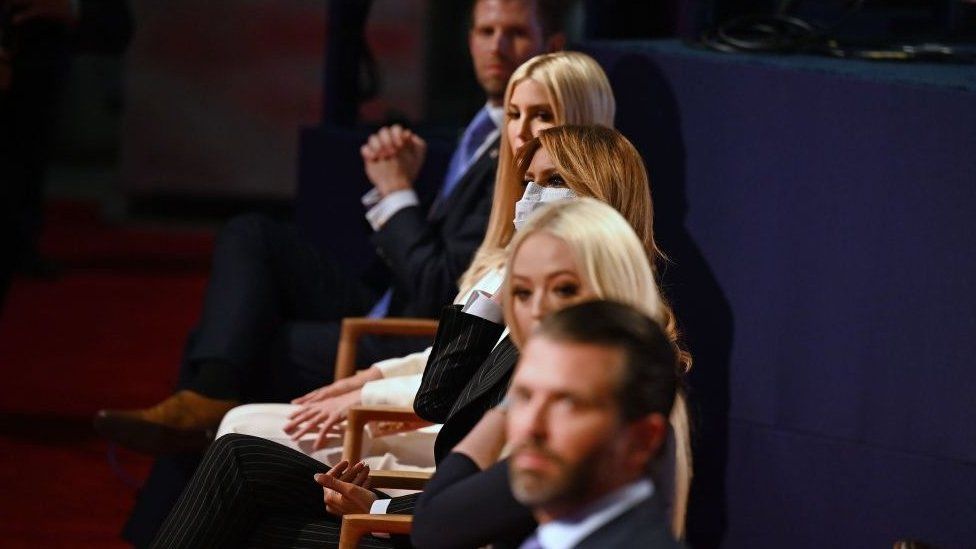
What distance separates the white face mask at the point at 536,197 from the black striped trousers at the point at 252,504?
0.57 m

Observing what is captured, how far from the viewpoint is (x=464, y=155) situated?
4.15m

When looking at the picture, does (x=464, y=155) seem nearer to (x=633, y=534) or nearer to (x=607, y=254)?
(x=607, y=254)

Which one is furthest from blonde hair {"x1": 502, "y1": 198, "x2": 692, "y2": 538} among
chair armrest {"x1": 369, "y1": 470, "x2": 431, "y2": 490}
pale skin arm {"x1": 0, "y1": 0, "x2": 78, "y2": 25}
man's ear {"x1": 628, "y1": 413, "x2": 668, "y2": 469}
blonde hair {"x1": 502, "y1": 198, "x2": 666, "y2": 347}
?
pale skin arm {"x1": 0, "y1": 0, "x2": 78, "y2": 25}

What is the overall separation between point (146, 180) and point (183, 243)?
0.49 metres

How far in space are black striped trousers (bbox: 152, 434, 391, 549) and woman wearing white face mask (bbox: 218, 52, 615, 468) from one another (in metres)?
0.42

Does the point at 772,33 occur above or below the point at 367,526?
above

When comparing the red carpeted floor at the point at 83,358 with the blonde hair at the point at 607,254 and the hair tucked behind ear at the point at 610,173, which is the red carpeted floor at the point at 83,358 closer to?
the hair tucked behind ear at the point at 610,173

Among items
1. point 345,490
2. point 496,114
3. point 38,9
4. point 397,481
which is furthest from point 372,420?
point 38,9

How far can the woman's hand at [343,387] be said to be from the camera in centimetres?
333

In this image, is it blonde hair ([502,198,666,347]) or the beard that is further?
blonde hair ([502,198,666,347])

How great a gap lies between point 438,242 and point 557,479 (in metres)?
2.20

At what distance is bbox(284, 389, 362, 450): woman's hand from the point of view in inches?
128

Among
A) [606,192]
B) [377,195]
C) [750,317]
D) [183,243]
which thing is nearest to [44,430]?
[377,195]

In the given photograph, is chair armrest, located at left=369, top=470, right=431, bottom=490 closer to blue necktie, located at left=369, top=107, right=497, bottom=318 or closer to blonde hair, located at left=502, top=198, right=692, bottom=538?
blonde hair, located at left=502, top=198, right=692, bottom=538
